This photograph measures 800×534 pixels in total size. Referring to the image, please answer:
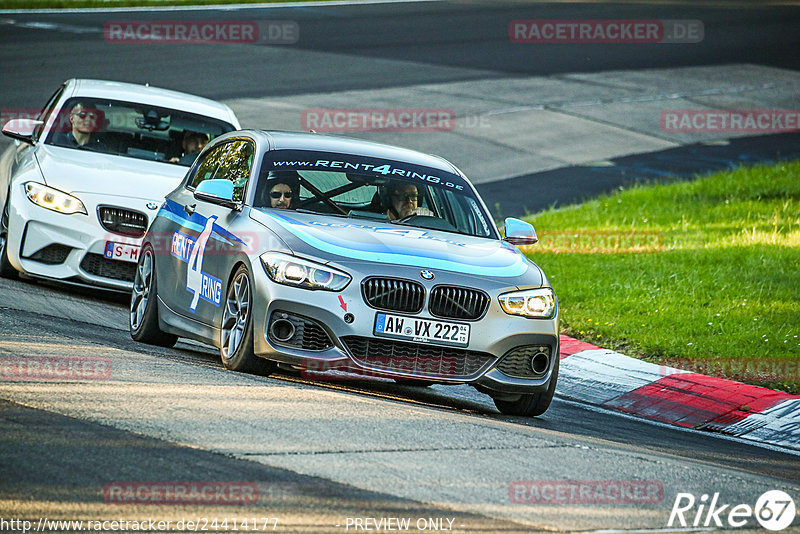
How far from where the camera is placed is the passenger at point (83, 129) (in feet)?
40.0

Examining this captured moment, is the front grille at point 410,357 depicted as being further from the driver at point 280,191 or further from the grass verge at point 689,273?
the grass verge at point 689,273

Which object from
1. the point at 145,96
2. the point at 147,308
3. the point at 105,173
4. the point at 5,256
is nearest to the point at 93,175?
the point at 105,173

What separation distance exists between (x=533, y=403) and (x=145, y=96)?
6.05m

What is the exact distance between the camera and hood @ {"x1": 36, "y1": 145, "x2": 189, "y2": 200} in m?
11.2

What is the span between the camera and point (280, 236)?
8.03m

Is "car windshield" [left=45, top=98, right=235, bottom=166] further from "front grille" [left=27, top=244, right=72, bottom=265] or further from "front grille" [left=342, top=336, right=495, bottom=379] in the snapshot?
"front grille" [left=342, top=336, right=495, bottom=379]

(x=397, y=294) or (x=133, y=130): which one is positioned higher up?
(x=133, y=130)

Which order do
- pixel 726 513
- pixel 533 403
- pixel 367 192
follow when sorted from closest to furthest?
pixel 726 513 < pixel 533 403 < pixel 367 192

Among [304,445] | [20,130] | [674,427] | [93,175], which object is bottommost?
[674,427]

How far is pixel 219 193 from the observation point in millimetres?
8711

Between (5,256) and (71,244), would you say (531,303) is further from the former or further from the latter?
(5,256)

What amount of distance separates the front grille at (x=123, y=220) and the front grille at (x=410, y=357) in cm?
391

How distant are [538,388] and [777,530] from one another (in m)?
2.54

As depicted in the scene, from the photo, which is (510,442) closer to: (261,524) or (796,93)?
(261,524)
